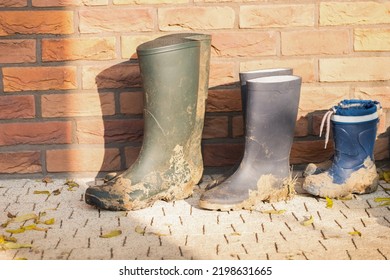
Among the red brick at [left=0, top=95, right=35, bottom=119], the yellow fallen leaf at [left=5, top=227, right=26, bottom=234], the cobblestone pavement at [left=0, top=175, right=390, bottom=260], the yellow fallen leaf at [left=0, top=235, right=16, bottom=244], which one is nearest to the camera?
the cobblestone pavement at [left=0, top=175, right=390, bottom=260]

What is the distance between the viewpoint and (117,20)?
3.05 meters

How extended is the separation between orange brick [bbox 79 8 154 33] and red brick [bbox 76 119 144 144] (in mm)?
413

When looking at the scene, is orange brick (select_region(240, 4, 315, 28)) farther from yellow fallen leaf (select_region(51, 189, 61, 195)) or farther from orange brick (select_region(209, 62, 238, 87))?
yellow fallen leaf (select_region(51, 189, 61, 195))

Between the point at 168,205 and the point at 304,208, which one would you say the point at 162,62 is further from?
the point at 304,208

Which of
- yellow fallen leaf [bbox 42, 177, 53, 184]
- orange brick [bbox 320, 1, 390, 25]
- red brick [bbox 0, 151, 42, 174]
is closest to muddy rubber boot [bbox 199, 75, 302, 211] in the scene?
orange brick [bbox 320, 1, 390, 25]

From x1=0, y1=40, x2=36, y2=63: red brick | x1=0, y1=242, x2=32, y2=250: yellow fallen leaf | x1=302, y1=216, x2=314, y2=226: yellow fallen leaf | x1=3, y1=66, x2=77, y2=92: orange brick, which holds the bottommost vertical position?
x1=0, y1=242, x2=32, y2=250: yellow fallen leaf

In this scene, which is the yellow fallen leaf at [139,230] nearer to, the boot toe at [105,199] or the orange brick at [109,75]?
the boot toe at [105,199]

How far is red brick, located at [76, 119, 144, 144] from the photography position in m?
3.11

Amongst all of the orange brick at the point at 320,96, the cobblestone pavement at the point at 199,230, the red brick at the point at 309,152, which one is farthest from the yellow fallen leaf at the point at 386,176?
the orange brick at the point at 320,96

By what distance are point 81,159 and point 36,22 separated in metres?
0.64

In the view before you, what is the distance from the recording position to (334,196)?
2.75m

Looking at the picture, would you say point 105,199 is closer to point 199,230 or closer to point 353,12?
point 199,230

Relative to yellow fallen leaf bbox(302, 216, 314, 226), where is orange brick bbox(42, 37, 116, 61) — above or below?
above

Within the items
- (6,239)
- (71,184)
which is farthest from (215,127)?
(6,239)
